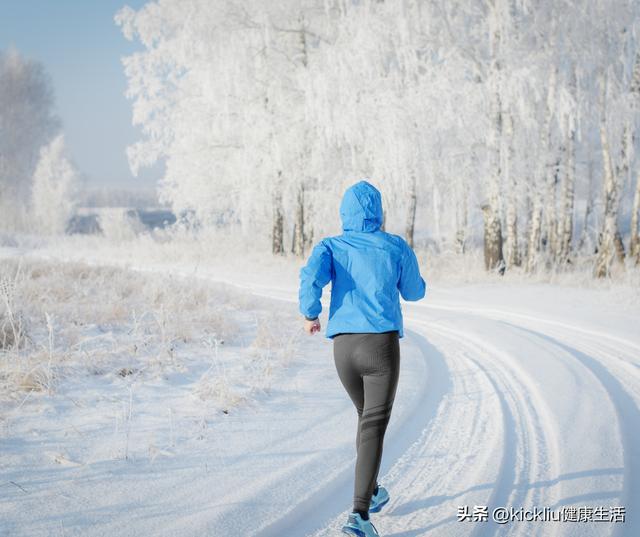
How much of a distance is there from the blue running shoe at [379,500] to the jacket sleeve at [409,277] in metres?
1.12

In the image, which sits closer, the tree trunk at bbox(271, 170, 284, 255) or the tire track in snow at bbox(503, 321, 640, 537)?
the tire track in snow at bbox(503, 321, 640, 537)

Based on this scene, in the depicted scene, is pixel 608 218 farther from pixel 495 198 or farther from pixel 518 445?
pixel 518 445

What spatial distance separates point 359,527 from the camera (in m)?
2.43

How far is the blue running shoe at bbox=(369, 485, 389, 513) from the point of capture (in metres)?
2.66

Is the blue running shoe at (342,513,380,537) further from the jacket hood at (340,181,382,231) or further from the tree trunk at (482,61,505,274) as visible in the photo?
the tree trunk at (482,61,505,274)

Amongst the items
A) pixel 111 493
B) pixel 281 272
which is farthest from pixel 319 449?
pixel 281 272

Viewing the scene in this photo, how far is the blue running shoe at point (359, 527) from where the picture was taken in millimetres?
2414

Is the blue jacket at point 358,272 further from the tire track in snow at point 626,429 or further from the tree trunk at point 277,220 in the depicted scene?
the tree trunk at point 277,220

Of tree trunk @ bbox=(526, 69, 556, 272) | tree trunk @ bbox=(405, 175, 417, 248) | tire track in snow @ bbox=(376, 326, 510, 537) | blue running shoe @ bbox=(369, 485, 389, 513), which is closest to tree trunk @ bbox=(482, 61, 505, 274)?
tree trunk @ bbox=(526, 69, 556, 272)

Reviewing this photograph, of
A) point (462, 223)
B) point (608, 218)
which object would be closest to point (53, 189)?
point (462, 223)

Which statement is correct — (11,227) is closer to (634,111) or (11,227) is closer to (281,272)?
(281,272)

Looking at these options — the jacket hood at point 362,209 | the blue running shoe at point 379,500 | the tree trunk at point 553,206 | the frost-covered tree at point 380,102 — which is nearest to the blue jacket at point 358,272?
the jacket hood at point 362,209

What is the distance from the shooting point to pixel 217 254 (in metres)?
18.6

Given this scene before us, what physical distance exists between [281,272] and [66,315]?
8684 millimetres
